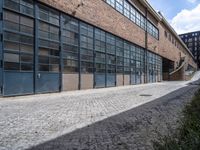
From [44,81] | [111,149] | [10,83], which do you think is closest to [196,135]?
[111,149]

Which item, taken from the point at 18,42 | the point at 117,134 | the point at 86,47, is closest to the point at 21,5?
the point at 18,42

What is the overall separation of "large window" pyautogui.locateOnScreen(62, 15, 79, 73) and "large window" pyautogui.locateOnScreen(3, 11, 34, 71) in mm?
3363

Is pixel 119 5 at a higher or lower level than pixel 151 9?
lower

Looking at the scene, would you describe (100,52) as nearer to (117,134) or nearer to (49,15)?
(49,15)

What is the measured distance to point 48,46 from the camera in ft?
49.2

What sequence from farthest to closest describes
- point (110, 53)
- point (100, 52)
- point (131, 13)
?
point (131, 13) → point (110, 53) → point (100, 52)

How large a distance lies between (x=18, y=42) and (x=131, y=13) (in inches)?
768

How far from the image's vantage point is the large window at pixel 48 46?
1447 cm

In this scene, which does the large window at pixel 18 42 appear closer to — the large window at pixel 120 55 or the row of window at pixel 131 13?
the row of window at pixel 131 13

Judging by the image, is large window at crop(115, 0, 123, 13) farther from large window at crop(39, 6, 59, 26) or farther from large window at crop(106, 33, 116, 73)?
large window at crop(39, 6, 59, 26)

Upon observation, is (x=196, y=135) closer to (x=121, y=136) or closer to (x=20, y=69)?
(x=121, y=136)

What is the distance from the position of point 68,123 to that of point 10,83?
20.3 ft

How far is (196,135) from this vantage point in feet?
9.53

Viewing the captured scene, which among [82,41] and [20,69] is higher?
[82,41]
